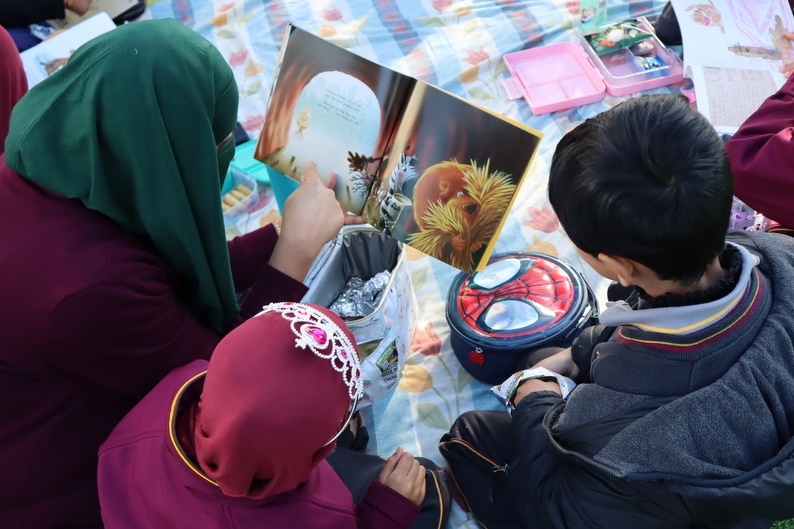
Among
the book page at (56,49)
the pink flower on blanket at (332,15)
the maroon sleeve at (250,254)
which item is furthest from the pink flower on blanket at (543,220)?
the book page at (56,49)

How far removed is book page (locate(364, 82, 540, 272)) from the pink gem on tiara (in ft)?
1.67

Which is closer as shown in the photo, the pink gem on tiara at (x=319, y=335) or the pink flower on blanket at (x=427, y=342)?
the pink gem on tiara at (x=319, y=335)

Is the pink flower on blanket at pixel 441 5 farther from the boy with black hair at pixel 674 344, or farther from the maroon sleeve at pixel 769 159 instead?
the boy with black hair at pixel 674 344

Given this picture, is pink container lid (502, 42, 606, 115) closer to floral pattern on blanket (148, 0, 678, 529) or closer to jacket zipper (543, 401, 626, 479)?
floral pattern on blanket (148, 0, 678, 529)

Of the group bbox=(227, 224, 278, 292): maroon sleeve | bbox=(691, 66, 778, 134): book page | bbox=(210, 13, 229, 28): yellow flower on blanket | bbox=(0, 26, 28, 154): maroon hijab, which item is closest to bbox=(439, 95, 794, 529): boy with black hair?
bbox=(227, 224, 278, 292): maroon sleeve

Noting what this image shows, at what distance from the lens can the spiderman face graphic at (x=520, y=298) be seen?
1380mm

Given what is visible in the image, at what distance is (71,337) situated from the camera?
922 millimetres

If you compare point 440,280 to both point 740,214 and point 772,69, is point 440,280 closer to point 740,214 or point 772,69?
point 740,214

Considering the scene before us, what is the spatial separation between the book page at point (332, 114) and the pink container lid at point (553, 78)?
800 millimetres

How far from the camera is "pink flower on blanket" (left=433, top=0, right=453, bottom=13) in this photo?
2.27m

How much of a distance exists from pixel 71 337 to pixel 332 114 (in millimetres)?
620

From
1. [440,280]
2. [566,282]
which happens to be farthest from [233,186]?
[566,282]

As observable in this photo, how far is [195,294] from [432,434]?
23.7 inches

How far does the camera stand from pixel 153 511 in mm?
922
